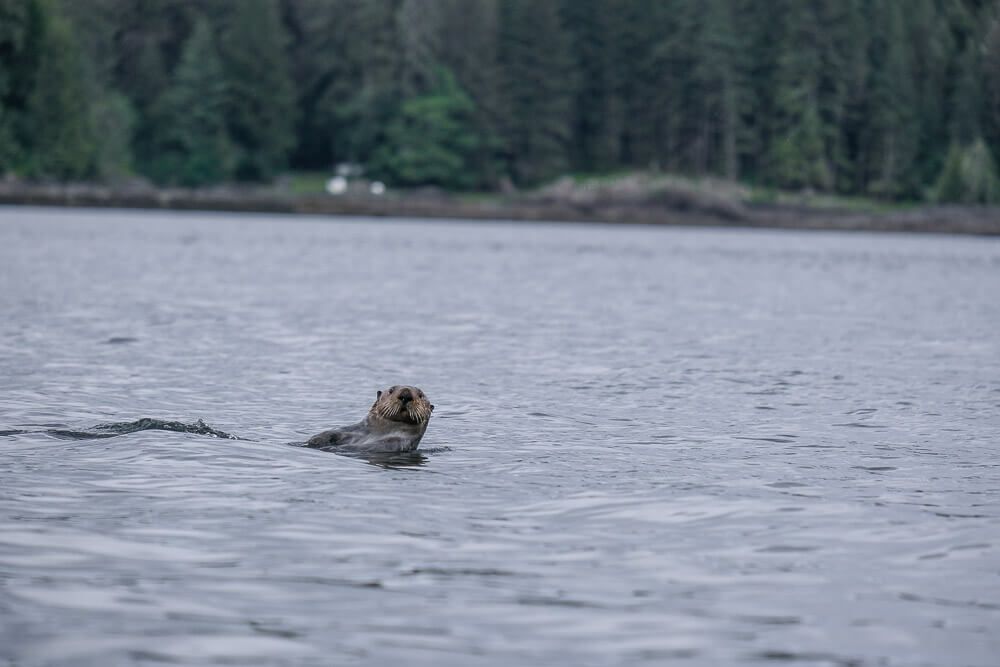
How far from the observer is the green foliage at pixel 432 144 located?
112 metres

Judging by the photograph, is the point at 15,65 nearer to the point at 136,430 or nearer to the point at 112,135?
the point at 112,135

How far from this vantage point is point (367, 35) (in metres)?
117

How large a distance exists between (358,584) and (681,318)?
22.3m

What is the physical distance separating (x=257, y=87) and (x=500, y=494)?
349ft

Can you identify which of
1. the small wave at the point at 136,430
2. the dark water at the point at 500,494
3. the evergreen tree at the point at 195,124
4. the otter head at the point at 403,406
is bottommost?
the dark water at the point at 500,494

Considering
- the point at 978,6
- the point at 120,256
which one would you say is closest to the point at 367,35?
the point at 978,6

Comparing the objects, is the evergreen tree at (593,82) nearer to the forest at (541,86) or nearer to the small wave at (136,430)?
the forest at (541,86)

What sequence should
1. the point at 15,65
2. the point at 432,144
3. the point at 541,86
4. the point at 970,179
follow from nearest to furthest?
the point at 15,65 < the point at 970,179 < the point at 432,144 < the point at 541,86

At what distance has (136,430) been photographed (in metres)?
13.0

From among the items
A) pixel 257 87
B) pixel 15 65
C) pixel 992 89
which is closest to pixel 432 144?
pixel 257 87

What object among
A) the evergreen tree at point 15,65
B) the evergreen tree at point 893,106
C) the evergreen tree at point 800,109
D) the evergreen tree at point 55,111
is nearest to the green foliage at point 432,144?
the evergreen tree at point 800,109

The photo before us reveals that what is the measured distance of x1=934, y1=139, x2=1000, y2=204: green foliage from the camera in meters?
99.4

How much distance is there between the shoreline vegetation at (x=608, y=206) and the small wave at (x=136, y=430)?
8537cm

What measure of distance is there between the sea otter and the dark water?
29cm
